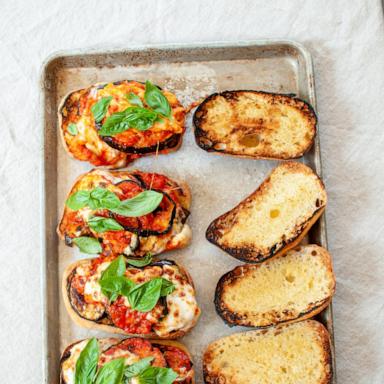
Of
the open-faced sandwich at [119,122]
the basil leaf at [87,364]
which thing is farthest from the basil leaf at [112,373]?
the open-faced sandwich at [119,122]

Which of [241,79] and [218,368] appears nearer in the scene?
[218,368]

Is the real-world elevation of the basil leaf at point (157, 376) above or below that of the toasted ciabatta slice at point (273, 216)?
below

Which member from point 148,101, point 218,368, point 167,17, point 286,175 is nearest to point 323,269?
point 286,175

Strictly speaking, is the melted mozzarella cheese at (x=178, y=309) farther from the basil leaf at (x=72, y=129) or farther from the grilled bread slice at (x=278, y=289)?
the basil leaf at (x=72, y=129)

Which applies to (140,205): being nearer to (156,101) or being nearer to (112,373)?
(156,101)

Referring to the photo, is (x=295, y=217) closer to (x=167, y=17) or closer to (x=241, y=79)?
(x=241, y=79)

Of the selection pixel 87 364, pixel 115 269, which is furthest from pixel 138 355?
pixel 115 269
